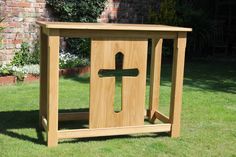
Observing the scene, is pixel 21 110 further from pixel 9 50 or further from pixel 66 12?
pixel 66 12

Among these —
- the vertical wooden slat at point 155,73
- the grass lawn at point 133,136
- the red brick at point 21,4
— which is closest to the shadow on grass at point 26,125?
the grass lawn at point 133,136

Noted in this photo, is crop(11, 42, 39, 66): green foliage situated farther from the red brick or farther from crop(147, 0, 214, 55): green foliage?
crop(147, 0, 214, 55): green foliage

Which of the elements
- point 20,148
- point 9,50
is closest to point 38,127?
point 20,148

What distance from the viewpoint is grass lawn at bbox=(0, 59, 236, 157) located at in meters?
4.70

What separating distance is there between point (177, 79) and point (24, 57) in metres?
5.26

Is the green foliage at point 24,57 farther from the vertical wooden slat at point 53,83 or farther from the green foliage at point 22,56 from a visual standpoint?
the vertical wooden slat at point 53,83

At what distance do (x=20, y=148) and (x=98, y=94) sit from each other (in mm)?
997

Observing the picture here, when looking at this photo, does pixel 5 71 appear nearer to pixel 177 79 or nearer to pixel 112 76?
pixel 112 76

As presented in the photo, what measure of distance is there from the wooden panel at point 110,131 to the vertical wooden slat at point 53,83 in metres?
0.10

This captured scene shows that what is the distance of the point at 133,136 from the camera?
17.2 ft

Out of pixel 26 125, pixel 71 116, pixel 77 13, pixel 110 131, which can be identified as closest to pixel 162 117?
pixel 110 131

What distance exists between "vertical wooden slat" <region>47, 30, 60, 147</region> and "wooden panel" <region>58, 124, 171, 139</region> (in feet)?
0.33

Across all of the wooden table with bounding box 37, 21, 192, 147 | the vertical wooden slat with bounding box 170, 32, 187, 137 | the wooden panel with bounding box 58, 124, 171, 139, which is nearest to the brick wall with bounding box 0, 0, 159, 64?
the wooden table with bounding box 37, 21, 192, 147

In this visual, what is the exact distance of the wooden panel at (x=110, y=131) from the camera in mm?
4789
